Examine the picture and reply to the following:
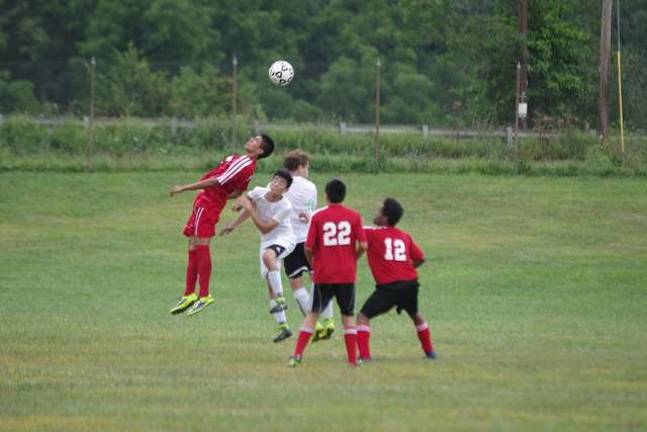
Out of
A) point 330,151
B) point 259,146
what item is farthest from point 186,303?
point 330,151

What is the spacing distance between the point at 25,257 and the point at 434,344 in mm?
13292

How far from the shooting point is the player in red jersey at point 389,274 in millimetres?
12289

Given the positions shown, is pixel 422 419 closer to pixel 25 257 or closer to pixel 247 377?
pixel 247 377

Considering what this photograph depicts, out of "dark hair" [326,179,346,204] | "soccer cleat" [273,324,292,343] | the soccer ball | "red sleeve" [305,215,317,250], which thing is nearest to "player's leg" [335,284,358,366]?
"red sleeve" [305,215,317,250]

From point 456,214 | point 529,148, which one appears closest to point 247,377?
point 456,214

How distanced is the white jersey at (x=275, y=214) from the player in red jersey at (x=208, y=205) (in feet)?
3.49

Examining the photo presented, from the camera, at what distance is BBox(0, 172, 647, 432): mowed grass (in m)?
9.45

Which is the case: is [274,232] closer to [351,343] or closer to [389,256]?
[389,256]

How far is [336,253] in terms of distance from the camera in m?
12.1

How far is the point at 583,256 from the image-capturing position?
25.4 metres

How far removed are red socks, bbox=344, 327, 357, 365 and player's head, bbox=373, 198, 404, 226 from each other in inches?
39.0

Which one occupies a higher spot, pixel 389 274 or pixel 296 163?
pixel 296 163

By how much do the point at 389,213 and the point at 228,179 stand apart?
11.4ft

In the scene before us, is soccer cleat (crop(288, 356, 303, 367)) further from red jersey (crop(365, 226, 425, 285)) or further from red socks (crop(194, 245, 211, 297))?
red socks (crop(194, 245, 211, 297))
